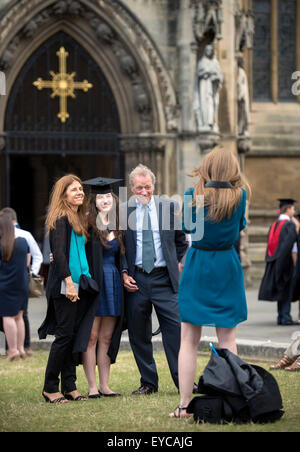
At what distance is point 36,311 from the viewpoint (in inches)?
587

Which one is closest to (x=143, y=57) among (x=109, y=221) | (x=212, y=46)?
(x=212, y=46)

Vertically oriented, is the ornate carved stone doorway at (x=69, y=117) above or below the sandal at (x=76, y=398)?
above

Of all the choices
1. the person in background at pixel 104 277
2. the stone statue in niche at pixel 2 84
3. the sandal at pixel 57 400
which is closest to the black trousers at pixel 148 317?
the person in background at pixel 104 277

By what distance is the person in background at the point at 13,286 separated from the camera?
10.2 metres

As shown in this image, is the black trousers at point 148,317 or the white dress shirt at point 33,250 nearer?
the black trousers at point 148,317

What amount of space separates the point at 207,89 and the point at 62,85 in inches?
102

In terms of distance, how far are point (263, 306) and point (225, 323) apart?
938 centimetres

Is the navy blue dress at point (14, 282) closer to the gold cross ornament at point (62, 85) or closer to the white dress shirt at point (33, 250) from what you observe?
the white dress shirt at point (33, 250)

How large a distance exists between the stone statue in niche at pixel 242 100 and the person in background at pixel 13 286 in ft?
28.7

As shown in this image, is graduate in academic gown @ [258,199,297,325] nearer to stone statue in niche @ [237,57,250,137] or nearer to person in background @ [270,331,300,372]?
person in background @ [270,331,300,372]

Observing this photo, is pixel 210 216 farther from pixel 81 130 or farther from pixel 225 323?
pixel 81 130

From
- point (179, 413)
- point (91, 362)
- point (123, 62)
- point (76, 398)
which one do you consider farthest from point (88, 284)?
point (123, 62)

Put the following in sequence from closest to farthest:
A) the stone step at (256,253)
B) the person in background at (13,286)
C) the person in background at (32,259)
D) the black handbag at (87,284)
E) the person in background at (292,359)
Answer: the black handbag at (87,284) < the person in background at (292,359) < the person in background at (13,286) < the person in background at (32,259) < the stone step at (256,253)

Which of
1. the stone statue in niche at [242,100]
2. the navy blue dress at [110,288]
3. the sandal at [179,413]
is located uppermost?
the stone statue in niche at [242,100]
